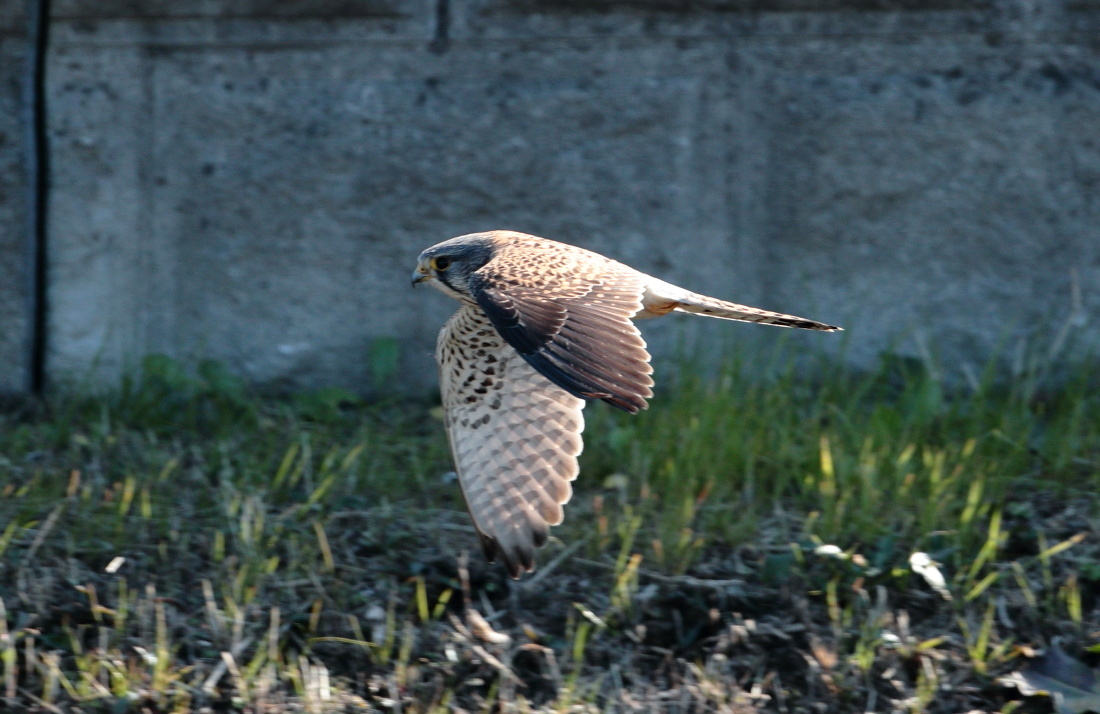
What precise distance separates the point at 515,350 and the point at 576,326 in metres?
0.18

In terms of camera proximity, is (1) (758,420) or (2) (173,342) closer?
(1) (758,420)

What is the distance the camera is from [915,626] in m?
3.56

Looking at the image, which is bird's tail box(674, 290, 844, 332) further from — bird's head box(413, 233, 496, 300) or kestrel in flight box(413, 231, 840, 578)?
bird's head box(413, 233, 496, 300)

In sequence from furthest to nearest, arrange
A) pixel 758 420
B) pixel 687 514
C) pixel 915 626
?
pixel 758 420
pixel 687 514
pixel 915 626

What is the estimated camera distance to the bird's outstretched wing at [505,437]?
11.7 ft

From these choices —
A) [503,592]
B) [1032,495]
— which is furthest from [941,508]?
[503,592]

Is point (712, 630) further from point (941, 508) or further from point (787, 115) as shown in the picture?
point (787, 115)

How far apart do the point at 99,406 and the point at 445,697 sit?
203 cm

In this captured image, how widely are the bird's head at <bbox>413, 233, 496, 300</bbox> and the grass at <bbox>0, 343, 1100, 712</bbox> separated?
0.76 metres

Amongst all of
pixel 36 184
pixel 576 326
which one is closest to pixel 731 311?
pixel 576 326

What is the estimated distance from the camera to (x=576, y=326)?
3.03 m

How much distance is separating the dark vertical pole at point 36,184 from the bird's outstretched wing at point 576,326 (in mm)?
2230

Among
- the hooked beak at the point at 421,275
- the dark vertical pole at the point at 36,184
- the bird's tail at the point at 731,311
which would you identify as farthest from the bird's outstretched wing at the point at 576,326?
the dark vertical pole at the point at 36,184

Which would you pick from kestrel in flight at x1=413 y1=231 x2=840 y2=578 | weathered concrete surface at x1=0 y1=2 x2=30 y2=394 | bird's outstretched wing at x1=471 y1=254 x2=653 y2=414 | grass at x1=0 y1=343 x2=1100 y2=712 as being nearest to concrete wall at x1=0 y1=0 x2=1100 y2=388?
weathered concrete surface at x1=0 y1=2 x2=30 y2=394
